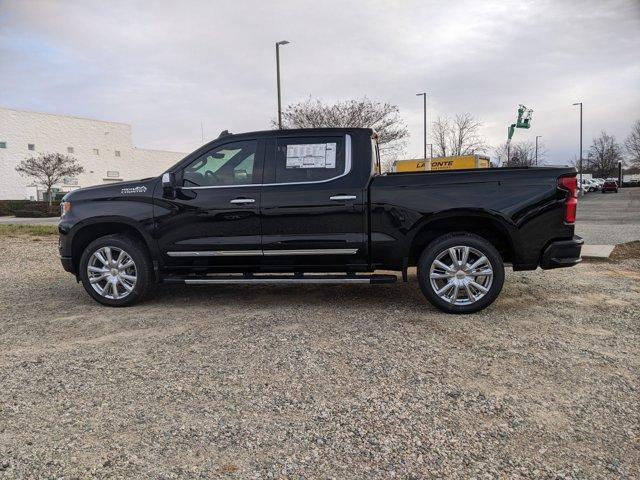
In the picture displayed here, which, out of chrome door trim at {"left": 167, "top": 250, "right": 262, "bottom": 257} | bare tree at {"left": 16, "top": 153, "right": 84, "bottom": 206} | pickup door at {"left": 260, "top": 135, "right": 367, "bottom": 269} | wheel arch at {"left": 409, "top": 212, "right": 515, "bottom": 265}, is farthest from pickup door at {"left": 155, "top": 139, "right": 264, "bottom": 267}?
bare tree at {"left": 16, "top": 153, "right": 84, "bottom": 206}

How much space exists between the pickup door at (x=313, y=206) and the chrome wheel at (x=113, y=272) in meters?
1.54

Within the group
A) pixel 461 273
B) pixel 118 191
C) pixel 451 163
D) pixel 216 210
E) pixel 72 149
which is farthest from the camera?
pixel 72 149

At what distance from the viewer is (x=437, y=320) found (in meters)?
4.85

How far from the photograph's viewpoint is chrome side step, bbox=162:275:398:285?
5.10 metres

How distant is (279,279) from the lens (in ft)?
17.4

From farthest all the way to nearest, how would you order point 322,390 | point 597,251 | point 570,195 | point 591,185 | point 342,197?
point 591,185, point 597,251, point 342,197, point 570,195, point 322,390

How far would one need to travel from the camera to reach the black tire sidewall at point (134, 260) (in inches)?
216

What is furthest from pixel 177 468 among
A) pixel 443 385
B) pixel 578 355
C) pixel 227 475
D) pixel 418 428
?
pixel 578 355

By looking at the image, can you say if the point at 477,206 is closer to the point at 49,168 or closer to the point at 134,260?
the point at 134,260

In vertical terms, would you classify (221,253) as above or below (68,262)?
above

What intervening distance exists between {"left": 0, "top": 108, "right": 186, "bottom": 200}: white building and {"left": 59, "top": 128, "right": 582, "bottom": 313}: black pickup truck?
43334mm

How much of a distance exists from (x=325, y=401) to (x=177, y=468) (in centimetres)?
Answer: 100

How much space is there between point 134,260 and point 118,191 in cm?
81

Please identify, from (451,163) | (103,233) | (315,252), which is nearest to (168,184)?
(103,233)
